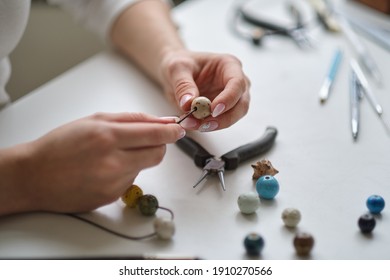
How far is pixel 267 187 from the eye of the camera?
65 cm

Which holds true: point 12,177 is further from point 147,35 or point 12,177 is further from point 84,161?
point 147,35

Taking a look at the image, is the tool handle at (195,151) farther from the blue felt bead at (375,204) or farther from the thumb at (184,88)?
the blue felt bead at (375,204)

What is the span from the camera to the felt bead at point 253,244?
0.57 m

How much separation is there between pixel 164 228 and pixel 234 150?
17 cm

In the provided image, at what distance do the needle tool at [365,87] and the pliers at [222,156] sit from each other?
179mm

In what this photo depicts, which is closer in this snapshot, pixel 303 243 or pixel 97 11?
pixel 303 243

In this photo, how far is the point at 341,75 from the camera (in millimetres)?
911

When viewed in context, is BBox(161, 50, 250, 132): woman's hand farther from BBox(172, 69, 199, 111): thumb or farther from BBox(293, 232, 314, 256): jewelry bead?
BBox(293, 232, 314, 256): jewelry bead

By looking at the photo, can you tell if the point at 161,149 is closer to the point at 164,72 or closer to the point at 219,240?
the point at 219,240

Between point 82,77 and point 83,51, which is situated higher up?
point 82,77

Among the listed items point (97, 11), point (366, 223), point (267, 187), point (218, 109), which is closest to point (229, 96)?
Answer: point (218, 109)

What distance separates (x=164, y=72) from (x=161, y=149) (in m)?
0.23
